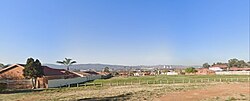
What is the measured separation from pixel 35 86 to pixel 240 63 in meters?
142

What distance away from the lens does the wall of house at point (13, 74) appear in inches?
1891

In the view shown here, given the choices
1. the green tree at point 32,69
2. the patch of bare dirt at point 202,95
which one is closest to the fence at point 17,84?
the green tree at point 32,69

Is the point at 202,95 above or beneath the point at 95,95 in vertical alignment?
above

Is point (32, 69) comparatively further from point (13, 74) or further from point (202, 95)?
point (202, 95)

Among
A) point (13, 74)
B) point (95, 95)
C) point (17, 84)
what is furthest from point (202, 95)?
point (13, 74)

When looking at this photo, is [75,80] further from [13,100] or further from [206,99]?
[206,99]

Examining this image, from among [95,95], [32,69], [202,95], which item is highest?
[32,69]

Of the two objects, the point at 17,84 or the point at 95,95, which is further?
the point at 17,84

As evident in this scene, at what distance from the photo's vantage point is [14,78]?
48125mm

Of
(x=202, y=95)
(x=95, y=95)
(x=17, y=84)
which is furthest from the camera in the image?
(x=17, y=84)

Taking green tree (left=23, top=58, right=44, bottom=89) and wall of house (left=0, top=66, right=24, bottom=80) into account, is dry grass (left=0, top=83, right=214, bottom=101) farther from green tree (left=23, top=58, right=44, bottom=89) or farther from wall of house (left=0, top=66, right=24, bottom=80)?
wall of house (left=0, top=66, right=24, bottom=80)

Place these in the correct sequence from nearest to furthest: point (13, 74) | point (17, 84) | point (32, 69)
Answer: point (32, 69) < point (17, 84) < point (13, 74)

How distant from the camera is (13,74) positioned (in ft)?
159

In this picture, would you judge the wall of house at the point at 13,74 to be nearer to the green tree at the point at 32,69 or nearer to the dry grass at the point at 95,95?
the green tree at the point at 32,69
